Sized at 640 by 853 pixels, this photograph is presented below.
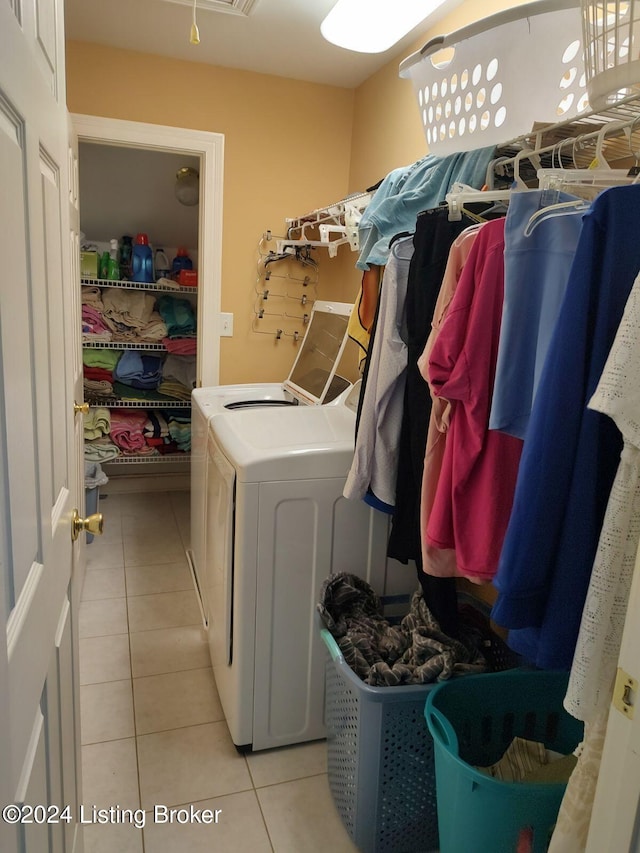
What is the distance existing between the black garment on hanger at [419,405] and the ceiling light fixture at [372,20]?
0.89m

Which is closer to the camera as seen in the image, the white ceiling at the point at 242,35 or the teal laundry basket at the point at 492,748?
the teal laundry basket at the point at 492,748

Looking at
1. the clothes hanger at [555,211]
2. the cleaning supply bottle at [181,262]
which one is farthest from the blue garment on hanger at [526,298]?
the cleaning supply bottle at [181,262]

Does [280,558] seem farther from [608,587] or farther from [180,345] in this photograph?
Result: [180,345]

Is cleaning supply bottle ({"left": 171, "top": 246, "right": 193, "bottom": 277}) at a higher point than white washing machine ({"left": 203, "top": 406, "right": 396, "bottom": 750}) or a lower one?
higher

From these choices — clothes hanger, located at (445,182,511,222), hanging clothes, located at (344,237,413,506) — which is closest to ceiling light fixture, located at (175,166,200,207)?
hanging clothes, located at (344,237,413,506)

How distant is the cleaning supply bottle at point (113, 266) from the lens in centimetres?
364

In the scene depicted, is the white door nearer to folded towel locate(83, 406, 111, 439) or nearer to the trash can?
the trash can

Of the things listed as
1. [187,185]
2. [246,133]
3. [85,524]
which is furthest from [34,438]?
[187,185]

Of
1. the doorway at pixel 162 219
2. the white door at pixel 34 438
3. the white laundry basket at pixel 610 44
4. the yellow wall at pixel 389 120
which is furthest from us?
the doorway at pixel 162 219

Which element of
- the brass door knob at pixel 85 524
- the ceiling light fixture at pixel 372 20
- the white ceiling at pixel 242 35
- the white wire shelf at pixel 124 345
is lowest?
the brass door knob at pixel 85 524

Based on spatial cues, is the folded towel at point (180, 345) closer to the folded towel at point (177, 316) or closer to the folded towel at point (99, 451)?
the folded towel at point (177, 316)

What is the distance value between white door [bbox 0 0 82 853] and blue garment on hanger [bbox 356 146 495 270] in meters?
0.88

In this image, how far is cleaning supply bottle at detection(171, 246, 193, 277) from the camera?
3.84 metres

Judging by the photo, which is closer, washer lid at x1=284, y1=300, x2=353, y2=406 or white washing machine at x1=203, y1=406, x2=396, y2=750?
white washing machine at x1=203, y1=406, x2=396, y2=750
